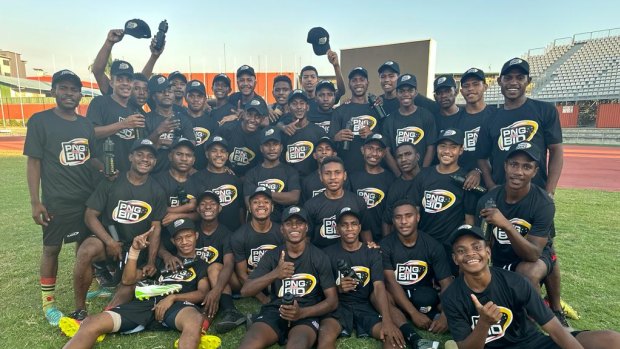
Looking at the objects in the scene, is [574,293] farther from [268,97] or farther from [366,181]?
[268,97]

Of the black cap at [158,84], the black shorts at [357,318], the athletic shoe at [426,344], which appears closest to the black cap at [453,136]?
the black shorts at [357,318]

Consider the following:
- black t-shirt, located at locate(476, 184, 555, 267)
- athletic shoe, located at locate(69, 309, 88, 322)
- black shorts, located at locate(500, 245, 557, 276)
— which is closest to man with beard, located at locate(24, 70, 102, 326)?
athletic shoe, located at locate(69, 309, 88, 322)

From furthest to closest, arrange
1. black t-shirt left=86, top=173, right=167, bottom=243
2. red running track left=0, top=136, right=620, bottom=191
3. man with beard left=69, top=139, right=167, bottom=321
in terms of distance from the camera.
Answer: red running track left=0, top=136, right=620, bottom=191 → black t-shirt left=86, top=173, right=167, bottom=243 → man with beard left=69, top=139, right=167, bottom=321

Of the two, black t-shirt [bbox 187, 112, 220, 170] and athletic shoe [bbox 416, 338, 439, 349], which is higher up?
black t-shirt [bbox 187, 112, 220, 170]

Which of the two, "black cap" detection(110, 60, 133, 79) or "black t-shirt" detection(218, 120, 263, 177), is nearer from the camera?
"black cap" detection(110, 60, 133, 79)

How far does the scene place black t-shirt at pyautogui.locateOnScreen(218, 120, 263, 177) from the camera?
246 inches

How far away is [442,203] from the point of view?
4.84 m

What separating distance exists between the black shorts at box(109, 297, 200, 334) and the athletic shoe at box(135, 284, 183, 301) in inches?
2.3

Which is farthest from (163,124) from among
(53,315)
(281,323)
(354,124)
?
(281,323)

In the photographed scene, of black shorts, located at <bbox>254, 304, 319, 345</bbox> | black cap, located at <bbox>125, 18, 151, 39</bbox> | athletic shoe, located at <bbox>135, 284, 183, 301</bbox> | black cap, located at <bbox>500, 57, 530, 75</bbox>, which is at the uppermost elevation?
black cap, located at <bbox>125, 18, 151, 39</bbox>

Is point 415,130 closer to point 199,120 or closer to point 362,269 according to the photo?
point 362,269

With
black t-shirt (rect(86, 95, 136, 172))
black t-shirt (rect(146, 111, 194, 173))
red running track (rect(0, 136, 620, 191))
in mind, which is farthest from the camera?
red running track (rect(0, 136, 620, 191))

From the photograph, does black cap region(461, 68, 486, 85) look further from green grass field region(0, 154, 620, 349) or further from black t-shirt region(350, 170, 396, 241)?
green grass field region(0, 154, 620, 349)

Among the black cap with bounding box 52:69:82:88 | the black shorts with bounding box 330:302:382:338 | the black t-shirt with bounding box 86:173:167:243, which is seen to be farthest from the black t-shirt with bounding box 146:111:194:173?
the black shorts with bounding box 330:302:382:338
